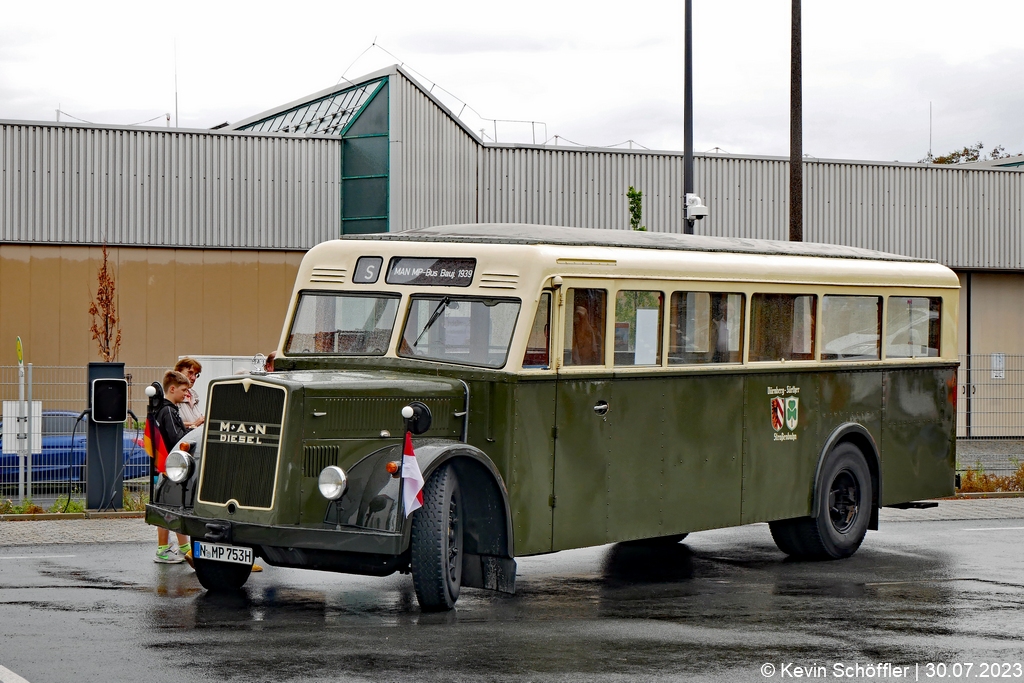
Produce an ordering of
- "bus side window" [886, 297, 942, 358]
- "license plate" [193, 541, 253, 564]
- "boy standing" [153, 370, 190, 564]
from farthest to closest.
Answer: "bus side window" [886, 297, 942, 358] → "boy standing" [153, 370, 190, 564] → "license plate" [193, 541, 253, 564]

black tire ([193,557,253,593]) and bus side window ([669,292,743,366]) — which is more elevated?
bus side window ([669,292,743,366])

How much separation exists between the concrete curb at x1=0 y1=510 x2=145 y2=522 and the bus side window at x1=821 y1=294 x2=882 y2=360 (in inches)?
292

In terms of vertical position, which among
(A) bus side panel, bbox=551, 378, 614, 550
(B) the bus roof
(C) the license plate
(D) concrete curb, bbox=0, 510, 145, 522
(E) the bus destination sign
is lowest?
(D) concrete curb, bbox=0, 510, 145, 522

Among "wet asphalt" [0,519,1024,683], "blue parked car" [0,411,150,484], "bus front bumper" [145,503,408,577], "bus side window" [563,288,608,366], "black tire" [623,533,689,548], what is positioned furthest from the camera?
"blue parked car" [0,411,150,484]

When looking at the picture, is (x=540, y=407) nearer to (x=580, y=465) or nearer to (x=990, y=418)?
(x=580, y=465)

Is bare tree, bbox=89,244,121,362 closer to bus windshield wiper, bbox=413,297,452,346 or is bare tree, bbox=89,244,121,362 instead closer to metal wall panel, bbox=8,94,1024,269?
metal wall panel, bbox=8,94,1024,269

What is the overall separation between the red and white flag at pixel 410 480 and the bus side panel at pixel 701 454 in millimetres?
2486

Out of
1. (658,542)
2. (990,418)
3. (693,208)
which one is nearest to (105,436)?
(658,542)

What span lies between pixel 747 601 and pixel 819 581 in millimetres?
1307

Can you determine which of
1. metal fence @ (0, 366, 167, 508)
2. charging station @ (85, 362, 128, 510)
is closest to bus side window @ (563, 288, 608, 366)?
charging station @ (85, 362, 128, 510)

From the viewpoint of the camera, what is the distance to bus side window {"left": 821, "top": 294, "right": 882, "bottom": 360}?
12016mm

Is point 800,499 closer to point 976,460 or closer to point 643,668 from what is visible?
point 643,668

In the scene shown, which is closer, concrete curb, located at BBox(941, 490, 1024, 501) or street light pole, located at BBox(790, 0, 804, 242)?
concrete curb, located at BBox(941, 490, 1024, 501)

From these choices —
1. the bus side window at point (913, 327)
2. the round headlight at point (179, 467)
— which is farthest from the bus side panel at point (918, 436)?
the round headlight at point (179, 467)
